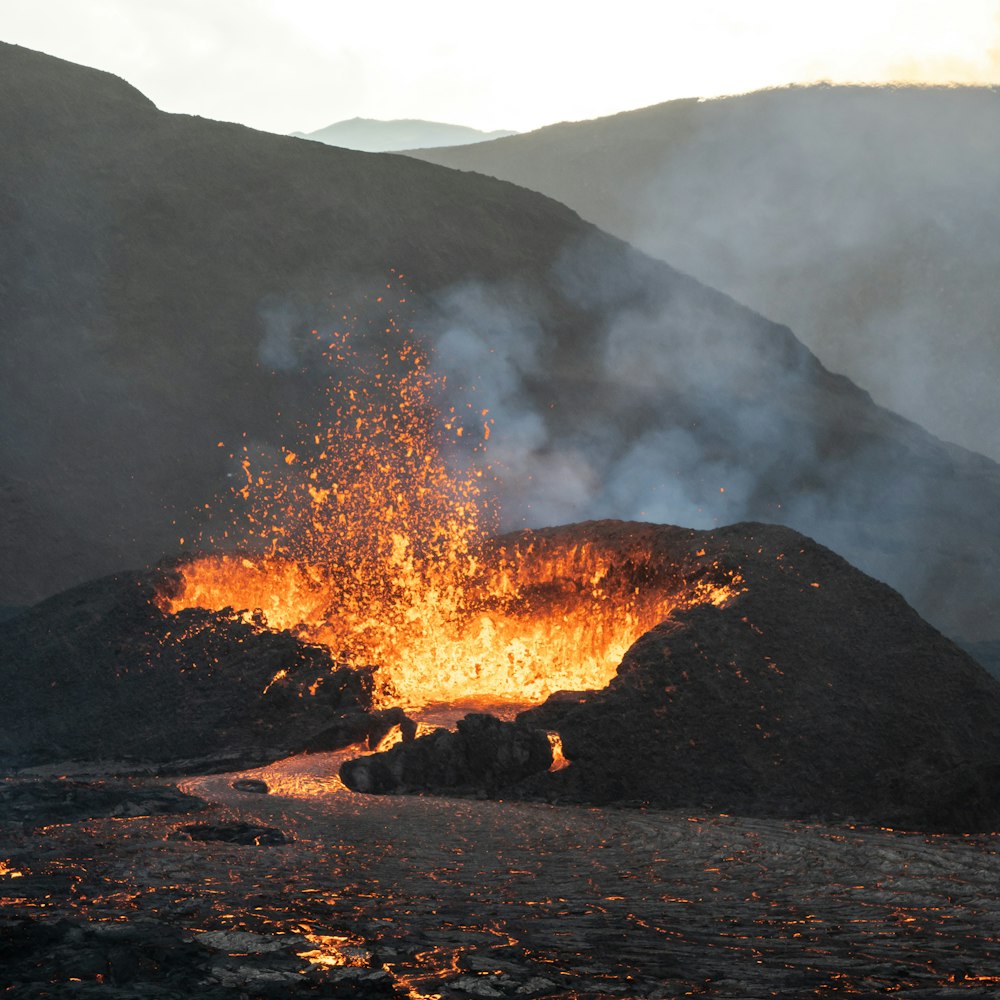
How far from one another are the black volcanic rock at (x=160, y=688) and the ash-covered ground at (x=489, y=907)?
150 inches

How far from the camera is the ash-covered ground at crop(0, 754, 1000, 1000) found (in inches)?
183

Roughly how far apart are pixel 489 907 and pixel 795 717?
5.45m

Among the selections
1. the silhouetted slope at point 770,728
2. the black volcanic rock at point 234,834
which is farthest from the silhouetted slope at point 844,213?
the black volcanic rock at point 234,834

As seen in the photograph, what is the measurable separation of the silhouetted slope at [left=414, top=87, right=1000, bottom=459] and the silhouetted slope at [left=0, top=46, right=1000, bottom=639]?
25018 millimetres

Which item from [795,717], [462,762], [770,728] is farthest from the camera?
[795,717]

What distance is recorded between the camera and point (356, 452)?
33.1m

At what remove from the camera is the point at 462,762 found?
10.4 meters

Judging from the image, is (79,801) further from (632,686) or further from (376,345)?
(376,345)

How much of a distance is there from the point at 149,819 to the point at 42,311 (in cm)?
2750

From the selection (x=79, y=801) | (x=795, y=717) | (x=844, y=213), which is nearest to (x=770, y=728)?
(x=795, y=717)

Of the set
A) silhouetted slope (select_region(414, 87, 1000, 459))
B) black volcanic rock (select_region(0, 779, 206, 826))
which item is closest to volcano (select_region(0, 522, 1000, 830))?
black volcanic rock (select_region(0, 779, 206, 826))

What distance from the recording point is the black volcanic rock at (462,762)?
10289 millimetres

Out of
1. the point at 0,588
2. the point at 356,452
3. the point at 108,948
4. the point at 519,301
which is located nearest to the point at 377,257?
the point at 519,301

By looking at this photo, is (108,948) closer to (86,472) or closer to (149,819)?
(149,819)
